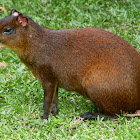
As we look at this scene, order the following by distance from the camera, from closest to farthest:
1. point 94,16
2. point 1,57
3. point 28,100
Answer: point 28,100 → point 1,57 → point 94,16

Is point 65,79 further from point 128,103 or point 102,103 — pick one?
point 128,103

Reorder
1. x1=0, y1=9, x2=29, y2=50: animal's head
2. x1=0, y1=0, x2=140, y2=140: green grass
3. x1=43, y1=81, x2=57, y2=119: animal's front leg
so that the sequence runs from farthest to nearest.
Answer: x1=43, y1=81, x2=57, y2=119: animal's front leg
x1=0, y1=9, x2=29, y2=50: animal's head
x1=0, y1=0, x2=140, y2=140: green grass

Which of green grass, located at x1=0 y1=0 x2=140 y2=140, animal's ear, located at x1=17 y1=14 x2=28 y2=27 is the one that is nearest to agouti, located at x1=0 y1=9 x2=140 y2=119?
animal's ear, located at x1=17 y1=14 x2=28 y2=27

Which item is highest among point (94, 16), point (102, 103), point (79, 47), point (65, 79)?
point (94, 16)

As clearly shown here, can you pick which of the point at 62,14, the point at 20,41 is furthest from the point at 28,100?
the point at 62,14

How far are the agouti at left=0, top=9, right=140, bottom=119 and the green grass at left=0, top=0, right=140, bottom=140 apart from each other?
31 cm

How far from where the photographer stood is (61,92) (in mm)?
5766

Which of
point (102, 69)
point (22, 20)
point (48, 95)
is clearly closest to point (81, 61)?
point (102, 69)

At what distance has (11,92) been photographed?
5641 millimetres

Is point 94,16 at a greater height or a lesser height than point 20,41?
greater

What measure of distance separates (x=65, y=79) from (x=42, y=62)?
431 millimetres

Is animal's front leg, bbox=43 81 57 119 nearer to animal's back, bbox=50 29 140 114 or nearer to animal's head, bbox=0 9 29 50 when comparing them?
animal's back, bbox=50 29 140 114

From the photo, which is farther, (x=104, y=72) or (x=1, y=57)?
(x=1, y=57)

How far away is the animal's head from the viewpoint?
4.61 metres
